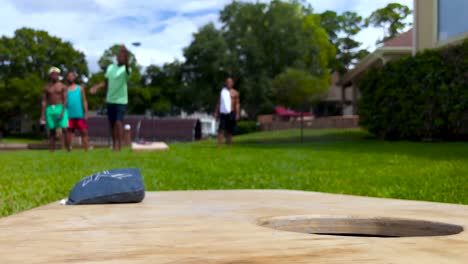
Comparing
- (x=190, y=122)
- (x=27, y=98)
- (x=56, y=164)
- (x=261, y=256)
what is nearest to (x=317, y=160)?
(x=56, y=164)

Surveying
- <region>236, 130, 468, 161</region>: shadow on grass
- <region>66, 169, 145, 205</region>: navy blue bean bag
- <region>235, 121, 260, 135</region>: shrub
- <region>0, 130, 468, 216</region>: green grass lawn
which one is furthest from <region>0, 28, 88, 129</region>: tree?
<region>66, 169, 145, 205</region>: navy blue bean bag

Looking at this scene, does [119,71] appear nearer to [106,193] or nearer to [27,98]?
[106,193]

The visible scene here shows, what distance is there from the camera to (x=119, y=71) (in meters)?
10.3

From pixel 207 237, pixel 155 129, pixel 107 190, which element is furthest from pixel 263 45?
pixel 207 237

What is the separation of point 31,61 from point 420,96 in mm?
45943

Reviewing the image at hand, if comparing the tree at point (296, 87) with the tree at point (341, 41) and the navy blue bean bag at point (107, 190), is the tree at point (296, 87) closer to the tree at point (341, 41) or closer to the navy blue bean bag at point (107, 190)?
Answer: the tree at point (341, 41)

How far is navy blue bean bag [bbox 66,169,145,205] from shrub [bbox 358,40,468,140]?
1103 cm

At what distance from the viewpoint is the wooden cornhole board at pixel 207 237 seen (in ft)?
3.15

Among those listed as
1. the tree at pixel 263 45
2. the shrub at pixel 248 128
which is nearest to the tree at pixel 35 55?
the tree at pixel 263 45

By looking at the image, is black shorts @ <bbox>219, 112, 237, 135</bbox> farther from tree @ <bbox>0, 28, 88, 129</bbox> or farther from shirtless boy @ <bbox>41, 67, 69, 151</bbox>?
tree @ <bbox>0, 28, 88, 129</bbox>

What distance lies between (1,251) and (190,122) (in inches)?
1140

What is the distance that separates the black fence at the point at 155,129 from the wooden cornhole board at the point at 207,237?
2149cm

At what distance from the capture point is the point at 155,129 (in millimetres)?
25734

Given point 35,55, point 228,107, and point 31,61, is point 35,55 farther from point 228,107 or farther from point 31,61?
point 228,107
